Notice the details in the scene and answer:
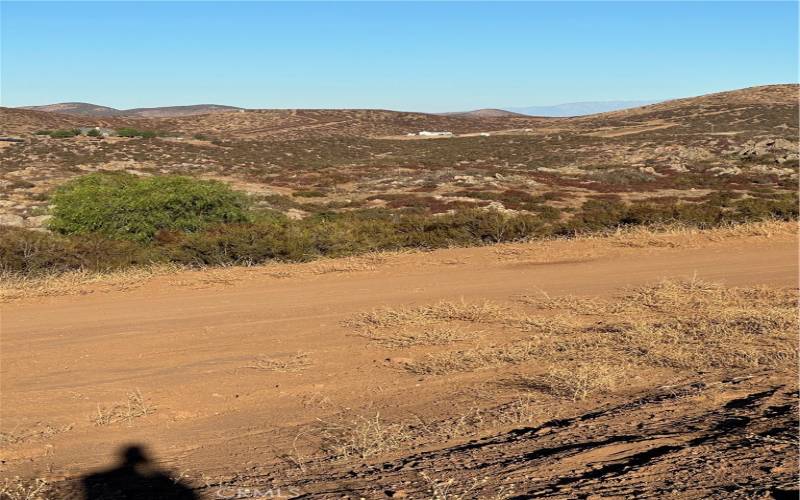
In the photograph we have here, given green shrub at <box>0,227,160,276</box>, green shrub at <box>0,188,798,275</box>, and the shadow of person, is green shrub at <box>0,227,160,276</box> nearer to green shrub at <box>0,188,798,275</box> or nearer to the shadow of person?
green shrub at <box>0,188,798,275</box>

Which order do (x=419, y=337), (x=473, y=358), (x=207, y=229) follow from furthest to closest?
(x=207, y=229), (x=419, y=337), (x=473, y=358)

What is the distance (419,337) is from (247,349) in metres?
1.83

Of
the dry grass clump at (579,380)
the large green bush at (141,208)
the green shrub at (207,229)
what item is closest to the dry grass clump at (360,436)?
the dry grass clump at (579,380)

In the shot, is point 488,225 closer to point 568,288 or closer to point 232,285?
point 568,288

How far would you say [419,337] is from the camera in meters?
8.00

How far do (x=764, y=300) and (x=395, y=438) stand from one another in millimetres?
6028

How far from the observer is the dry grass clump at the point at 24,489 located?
4211 millimetres

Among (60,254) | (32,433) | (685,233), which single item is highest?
(60,254)

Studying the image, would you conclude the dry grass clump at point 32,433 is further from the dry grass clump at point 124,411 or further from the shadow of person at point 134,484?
the shadow of person at point 134,484

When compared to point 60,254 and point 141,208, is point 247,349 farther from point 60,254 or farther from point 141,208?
point 141,208

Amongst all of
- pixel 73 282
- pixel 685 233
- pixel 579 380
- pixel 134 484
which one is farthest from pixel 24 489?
pixel 685 233

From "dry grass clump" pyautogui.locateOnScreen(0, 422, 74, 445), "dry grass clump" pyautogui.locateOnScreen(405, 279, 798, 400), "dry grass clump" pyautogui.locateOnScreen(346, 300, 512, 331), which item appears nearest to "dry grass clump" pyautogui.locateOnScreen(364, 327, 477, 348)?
"dry grass clump" pyautogui.locateOnScreen(346, 300, 512, 331)

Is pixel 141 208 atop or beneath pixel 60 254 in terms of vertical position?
atop

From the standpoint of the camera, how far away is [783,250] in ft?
42.9
